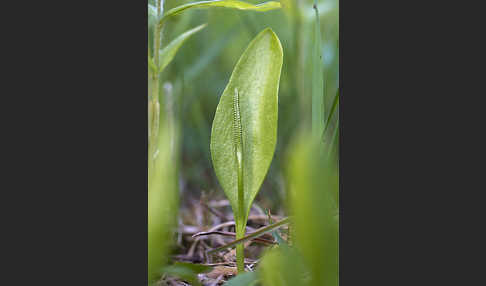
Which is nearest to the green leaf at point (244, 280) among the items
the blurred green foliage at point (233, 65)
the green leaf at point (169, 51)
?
the blurred green foliage at point (233, 65)

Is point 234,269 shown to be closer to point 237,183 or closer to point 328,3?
point 237,183

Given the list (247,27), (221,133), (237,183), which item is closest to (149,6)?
(247,27)

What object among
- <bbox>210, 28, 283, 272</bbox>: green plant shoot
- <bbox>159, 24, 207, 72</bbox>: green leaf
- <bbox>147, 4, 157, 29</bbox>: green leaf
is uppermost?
<bbox>147, 4, 157, 29</bbox>: green leaf

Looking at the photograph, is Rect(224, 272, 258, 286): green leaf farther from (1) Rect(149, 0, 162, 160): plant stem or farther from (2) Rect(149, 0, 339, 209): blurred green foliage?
(1) Rect(149, 0, 162, 160): plant stem

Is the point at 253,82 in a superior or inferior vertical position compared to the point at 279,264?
superior

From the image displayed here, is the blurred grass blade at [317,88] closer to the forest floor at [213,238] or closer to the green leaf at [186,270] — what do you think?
the forest floor at [213,238]

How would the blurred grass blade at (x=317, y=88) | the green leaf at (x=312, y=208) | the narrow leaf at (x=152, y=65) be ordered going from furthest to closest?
the narrow leaf at (x=152, y=65) → the blurred grass blade at (x=317, y=88) → the green leaf at (x=312, y=208)

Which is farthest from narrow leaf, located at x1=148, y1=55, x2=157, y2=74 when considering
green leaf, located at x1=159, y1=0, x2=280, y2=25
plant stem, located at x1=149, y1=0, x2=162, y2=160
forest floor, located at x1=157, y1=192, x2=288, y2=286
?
forest floor, located at x1=157, y1=192, x2=288, y2=286

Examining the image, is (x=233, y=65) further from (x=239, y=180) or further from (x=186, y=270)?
(x=186, y=270)
